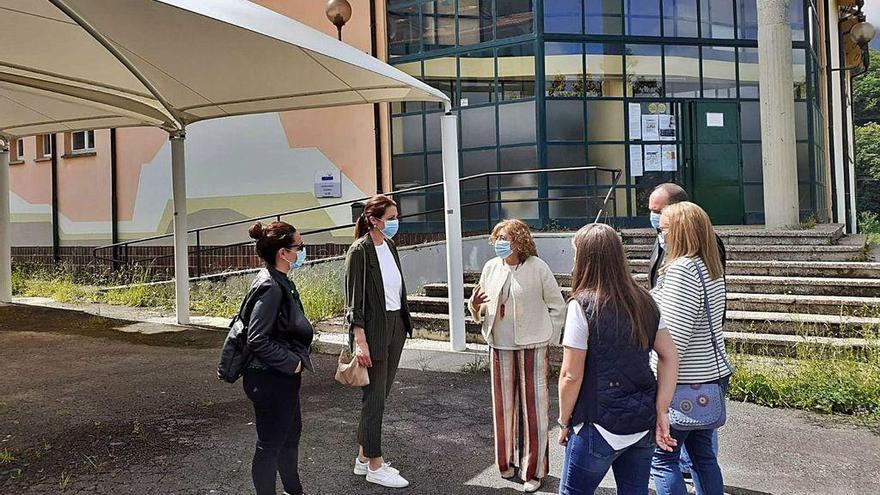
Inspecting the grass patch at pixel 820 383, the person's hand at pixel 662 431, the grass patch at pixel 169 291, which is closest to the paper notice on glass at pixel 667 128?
the grass patch at pixel 169 291

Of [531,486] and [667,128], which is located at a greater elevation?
[667,128]

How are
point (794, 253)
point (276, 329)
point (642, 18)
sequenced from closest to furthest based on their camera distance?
point (276, 329), point (794, 253), point (642, 18)

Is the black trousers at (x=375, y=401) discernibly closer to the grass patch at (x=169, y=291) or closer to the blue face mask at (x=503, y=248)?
the blue face mask at (x=503, y=248)

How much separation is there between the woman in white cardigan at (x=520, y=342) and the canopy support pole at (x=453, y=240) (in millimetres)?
3917

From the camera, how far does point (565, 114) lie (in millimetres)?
12695

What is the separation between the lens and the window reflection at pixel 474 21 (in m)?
13.0

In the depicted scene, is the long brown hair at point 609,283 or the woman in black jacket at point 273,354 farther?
the woman in black jacket at point 273,354

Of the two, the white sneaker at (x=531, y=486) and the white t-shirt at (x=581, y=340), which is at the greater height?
the white t-shirt at (x=581, y=340)

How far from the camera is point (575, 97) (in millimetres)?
12727

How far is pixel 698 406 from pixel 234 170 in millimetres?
13023

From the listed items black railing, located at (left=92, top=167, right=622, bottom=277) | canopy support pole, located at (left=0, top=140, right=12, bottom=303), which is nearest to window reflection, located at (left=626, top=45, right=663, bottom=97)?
black railing, located at (left=92, top=167, right=622, bottom=277)

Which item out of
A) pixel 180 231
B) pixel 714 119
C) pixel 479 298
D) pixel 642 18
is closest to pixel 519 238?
pixel 479 298

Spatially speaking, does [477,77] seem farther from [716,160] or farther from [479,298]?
[479,298]

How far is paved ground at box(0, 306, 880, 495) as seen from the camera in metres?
4.57
